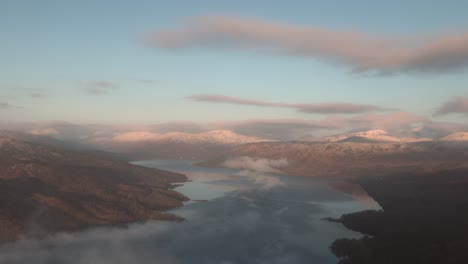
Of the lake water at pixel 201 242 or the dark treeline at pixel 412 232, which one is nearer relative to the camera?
the dark treeline at pixel 412 232

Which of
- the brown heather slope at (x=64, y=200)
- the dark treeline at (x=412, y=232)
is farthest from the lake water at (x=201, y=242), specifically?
the brown heather slope at (x=64, y=200)

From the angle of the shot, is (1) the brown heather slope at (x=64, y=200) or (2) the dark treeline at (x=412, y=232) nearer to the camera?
(2) the dark treeline at (x=412, y=232)

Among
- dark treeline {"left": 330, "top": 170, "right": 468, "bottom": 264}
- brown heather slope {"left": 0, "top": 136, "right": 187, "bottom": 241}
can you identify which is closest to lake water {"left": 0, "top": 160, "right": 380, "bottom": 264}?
dark treeline {"left": 330, "top": 170, "right": 468, "bottom": 264}

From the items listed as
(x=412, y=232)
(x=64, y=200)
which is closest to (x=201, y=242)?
(x=64, y=200)

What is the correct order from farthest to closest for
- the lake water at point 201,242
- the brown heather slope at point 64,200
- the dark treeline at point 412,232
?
the brown heather slope at point 64,200 < the lake water at point 201,242 < the dark treeline at point 412,232

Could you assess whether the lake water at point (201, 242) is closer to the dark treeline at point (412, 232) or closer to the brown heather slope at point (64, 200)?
the dark treeline at point (412, 232)

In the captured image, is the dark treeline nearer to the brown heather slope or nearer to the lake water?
the lake water

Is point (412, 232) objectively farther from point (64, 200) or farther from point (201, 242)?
point (64, 200)

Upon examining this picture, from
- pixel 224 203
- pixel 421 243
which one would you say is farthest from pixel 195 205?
pixel 421 243

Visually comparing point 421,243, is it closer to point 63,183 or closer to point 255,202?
point 255,202

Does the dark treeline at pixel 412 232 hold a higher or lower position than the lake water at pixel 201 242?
higher

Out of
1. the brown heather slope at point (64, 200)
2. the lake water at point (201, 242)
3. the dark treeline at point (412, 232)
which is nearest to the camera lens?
the dark treeline at point (412, 232)
